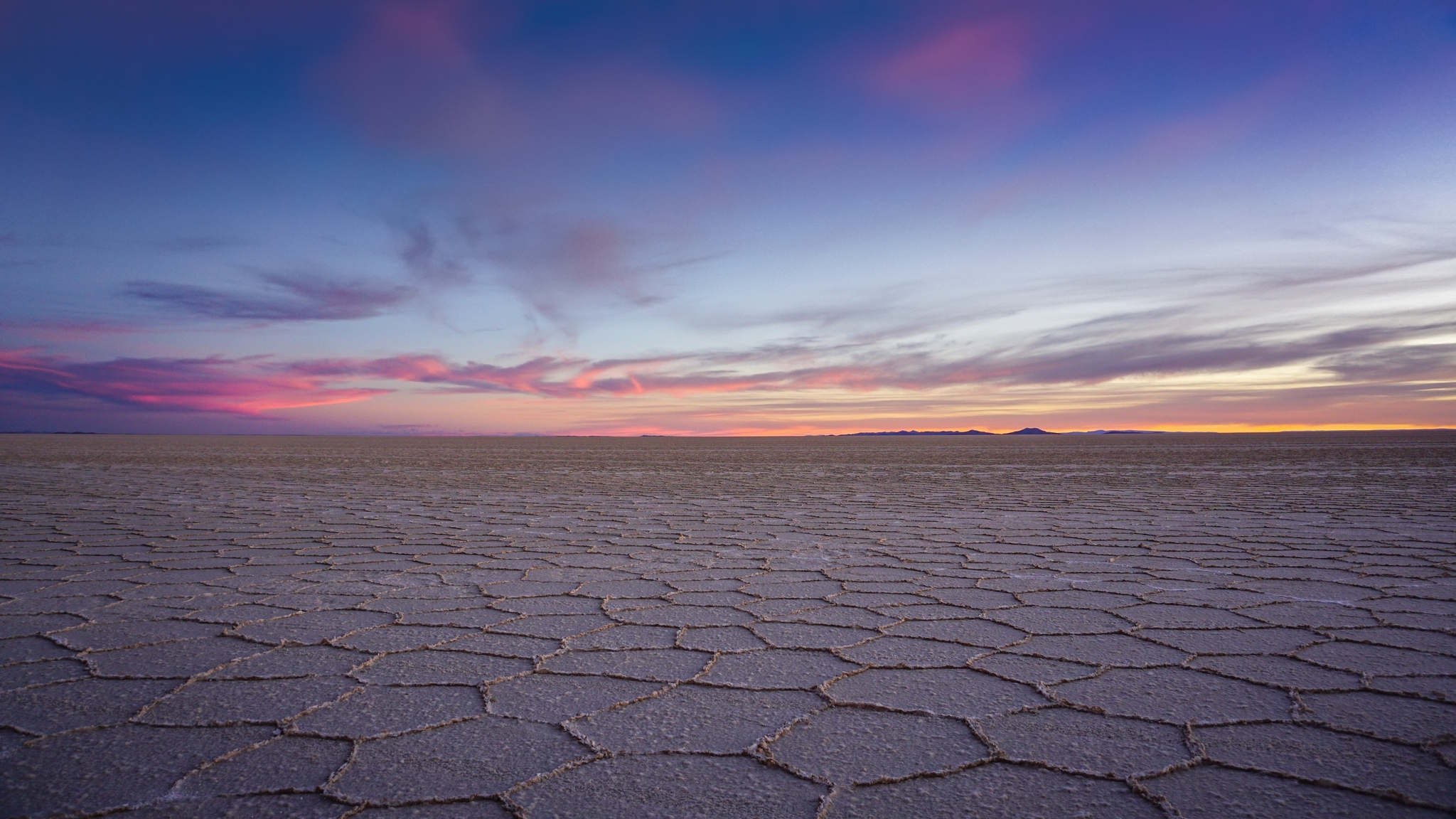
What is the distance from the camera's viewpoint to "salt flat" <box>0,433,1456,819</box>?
1302 mm

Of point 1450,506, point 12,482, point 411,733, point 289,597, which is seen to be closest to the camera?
point 411,733

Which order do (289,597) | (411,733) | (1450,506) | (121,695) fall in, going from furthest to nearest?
(1450,506), (289,597), (121,695), (411,733)

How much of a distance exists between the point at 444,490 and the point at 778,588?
5.62 meters

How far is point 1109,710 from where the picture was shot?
163 cm

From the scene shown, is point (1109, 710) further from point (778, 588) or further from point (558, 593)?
point (558, 593)

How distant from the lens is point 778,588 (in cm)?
290

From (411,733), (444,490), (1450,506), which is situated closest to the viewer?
(411,733)

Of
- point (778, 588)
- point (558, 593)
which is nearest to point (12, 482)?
point (558, 593)

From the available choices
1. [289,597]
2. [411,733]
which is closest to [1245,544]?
[411,733]

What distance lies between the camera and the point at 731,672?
75.6 inches

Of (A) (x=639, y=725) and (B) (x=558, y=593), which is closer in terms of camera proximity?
(A) (x=639, y=725)

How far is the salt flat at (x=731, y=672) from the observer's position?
1.30m

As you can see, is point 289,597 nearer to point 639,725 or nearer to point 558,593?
point 558,593

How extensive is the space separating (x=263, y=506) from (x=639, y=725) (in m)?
5.55
